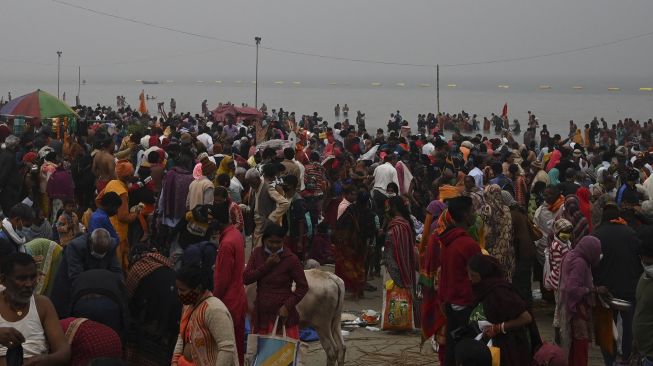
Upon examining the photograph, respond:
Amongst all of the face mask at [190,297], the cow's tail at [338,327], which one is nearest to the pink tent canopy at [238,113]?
the cow's tail at [338,327]

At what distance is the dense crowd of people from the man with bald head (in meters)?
0.01

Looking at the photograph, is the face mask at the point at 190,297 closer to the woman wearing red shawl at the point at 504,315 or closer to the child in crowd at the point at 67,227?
the woman wearing red shawl at the point at 504,315

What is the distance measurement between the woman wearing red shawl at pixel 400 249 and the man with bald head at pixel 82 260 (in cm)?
399

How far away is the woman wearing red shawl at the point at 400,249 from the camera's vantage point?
10273mm

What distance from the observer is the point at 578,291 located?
325 inches

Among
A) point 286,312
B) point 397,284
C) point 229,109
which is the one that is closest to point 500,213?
point 397,284

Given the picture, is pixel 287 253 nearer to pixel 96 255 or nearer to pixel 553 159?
pixel 96 255

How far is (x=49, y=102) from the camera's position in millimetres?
19672

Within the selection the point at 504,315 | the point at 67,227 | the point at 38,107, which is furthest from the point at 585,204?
the point at 38,107

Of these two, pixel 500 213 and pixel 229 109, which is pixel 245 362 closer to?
pixel 500 213

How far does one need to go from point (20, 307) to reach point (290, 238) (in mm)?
6150

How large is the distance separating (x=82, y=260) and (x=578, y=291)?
4.14m

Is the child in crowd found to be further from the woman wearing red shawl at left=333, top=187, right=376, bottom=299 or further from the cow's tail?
the woman wearing red shawl at left=333, top=187, right=376, bottom=299

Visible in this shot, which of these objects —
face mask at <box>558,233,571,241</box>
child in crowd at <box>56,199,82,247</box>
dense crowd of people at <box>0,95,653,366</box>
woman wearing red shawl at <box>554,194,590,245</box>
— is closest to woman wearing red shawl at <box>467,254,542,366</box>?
dense crowd of people at <box>0,95,653,366</box>
